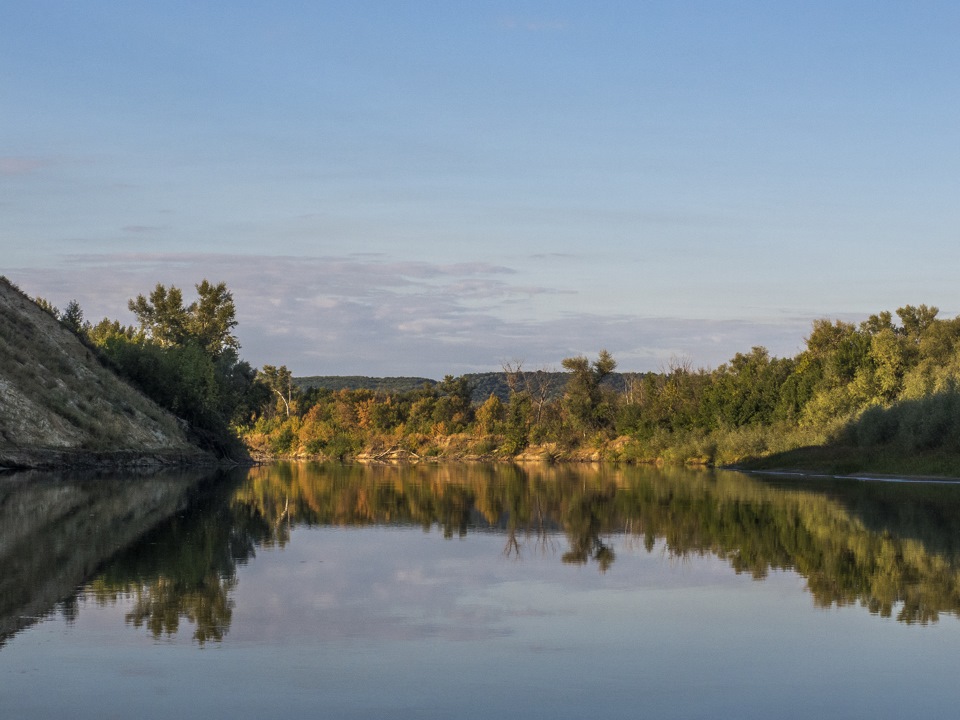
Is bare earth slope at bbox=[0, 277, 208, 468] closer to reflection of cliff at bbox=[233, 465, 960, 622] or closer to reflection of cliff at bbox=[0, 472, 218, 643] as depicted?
reflection of cliff at bbox=[0, 472, 218, 643]

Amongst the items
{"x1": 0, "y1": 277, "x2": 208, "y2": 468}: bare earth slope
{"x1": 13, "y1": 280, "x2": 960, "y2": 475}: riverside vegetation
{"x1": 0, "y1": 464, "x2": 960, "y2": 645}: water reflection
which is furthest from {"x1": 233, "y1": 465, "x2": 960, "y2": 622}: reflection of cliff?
{"x1": 13, "y1": 280, "x2": 960, "y2": 475}: riverside vegetation

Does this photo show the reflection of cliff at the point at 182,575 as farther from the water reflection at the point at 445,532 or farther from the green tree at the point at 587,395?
the green tree at the point at 587,395

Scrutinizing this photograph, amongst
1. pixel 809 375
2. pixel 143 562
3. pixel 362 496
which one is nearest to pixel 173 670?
pixel 143 562

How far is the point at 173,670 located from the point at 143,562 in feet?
24.7

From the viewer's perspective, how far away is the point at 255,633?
1159 cm

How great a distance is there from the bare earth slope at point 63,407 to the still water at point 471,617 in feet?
71.7

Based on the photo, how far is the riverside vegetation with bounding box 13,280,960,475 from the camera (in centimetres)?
6800

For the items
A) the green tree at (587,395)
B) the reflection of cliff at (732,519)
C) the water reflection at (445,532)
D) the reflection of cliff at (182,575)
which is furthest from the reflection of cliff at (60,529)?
the green tree at (587,395)

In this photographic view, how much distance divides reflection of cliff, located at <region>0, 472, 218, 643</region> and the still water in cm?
9

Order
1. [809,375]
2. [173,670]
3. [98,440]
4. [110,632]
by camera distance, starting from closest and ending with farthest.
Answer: [173,670], [110,632], [98,440], [809,375]

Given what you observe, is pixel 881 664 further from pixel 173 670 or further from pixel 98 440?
pixel 98 440

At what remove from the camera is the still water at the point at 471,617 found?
904cm

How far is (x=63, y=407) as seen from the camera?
5166cm

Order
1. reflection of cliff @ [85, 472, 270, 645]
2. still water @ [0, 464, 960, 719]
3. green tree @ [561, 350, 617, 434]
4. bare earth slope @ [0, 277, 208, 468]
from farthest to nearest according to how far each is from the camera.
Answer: green tree @ [561, 350, 617, 434]
bare earth slope @ [0, 277, 208, 468]
reflection of cliff @ [85, 472, 270, 645]
still water @ [0, 464, 960, 719]
